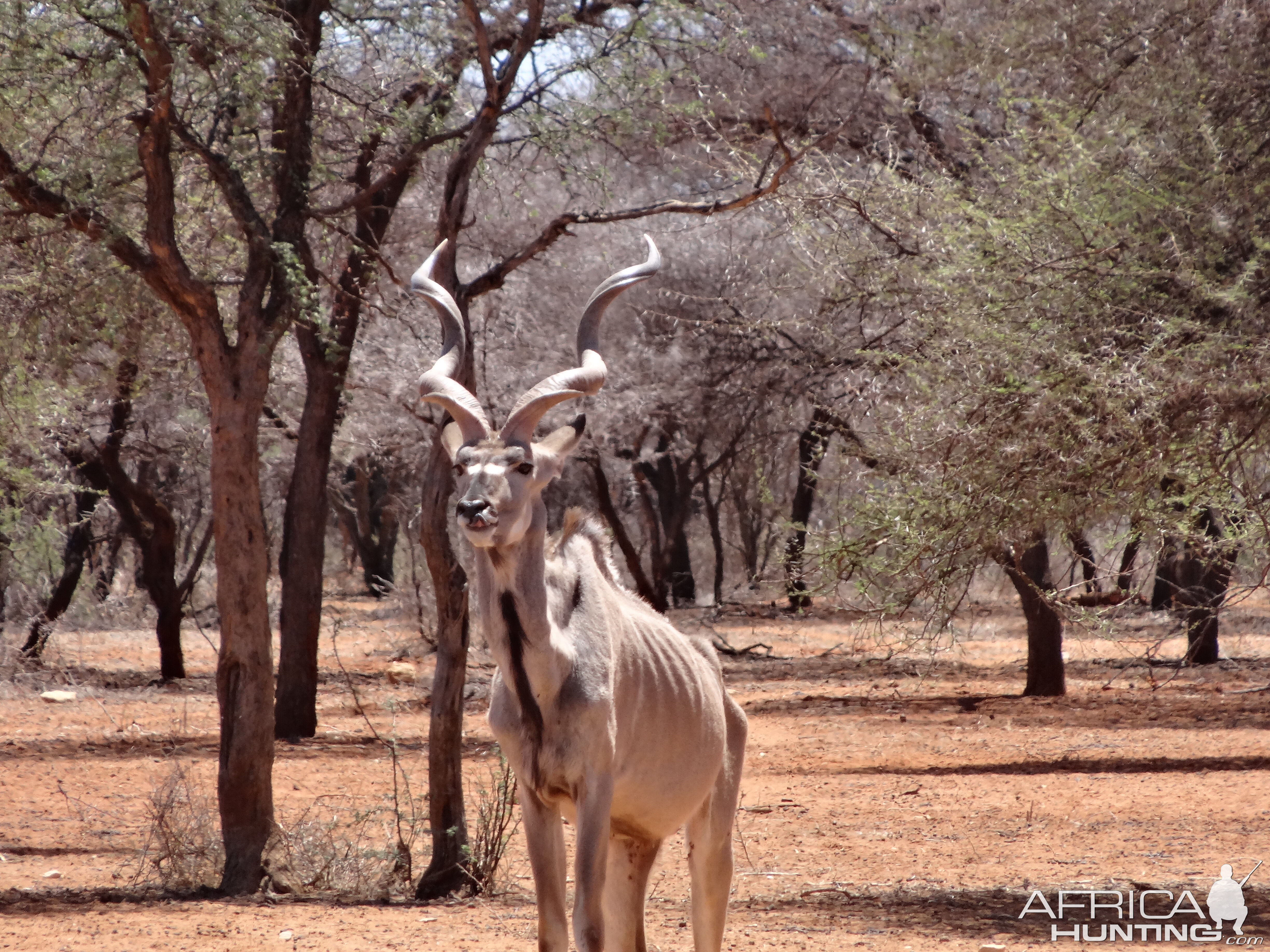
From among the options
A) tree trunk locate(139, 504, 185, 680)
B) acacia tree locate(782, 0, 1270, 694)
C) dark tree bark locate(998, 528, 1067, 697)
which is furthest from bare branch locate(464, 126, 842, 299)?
tree trunk locate(139, 504, 185, 680)

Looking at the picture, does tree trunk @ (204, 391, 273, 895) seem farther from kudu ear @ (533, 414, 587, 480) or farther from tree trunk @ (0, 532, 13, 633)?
tree trunk @ (0, 532, 13, 633)

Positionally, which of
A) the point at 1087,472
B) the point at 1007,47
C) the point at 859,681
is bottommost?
the point at 859,681

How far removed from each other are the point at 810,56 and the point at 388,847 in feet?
37.7

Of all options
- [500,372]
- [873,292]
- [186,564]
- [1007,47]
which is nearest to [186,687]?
[500,372]

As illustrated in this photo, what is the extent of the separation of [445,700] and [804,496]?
16707 millimetres

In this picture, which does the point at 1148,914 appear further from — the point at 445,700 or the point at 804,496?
the point at 804,496

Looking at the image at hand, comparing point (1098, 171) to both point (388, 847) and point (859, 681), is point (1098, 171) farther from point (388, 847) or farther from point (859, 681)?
point (859, 681)

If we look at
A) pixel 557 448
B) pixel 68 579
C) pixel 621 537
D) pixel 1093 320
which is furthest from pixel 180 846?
pixel 621 537

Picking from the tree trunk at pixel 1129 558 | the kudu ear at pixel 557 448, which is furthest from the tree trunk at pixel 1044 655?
the kudu ear at pixel 557 448

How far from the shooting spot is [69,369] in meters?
9.57

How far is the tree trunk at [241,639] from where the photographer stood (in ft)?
24.3

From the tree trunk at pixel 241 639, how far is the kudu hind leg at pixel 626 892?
2.74m

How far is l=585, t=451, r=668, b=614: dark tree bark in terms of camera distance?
20891 mm

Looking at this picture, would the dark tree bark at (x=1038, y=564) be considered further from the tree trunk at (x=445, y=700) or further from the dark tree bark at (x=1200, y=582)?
the tree trunk at (x=445, y=700)
